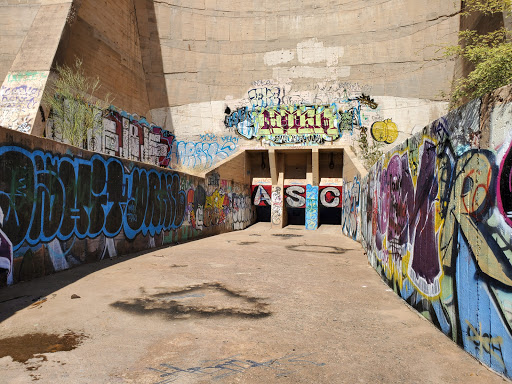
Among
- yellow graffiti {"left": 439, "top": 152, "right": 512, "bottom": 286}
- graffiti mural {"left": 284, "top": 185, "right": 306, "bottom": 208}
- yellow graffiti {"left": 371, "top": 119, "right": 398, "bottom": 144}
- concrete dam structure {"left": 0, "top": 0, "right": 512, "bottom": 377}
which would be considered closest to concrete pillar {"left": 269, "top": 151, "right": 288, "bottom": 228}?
concrete dam structure {"left": 0, "top": 0, "right": 512, "bottom": 377}

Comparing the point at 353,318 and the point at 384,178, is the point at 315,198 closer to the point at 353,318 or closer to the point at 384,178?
the point at 384,178

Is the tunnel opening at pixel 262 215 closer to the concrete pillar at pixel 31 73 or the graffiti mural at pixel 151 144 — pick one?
the graffiti mural at pixel 151 144

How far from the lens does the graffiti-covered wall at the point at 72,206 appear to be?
21.5 ft

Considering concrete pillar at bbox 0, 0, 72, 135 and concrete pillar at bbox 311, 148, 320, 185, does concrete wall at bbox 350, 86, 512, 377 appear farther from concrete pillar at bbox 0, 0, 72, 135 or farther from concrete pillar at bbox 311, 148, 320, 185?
concrete pillar at bbox 311, 148, 320, 185

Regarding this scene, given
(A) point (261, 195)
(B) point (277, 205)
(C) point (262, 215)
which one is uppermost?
(A) point (261, 195)

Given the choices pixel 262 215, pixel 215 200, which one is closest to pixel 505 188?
pixel 215 200

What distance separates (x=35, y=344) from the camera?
3969mm

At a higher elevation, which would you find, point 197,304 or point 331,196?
point 331,196

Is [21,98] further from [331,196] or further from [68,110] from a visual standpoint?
[331,196]

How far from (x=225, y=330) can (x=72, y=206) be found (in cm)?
535

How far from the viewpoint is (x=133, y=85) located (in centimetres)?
2478

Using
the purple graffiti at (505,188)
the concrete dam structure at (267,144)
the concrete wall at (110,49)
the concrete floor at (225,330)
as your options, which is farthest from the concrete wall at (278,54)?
the purple graffiti at (505,188)

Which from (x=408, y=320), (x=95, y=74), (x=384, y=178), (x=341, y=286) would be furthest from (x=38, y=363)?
(x=95, y=74)

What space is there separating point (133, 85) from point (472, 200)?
24.5m
